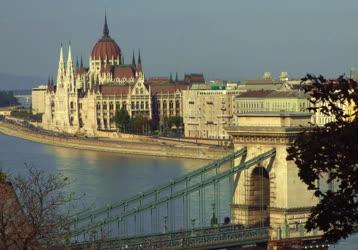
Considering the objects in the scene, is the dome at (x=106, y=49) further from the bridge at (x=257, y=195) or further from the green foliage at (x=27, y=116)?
the bridge at (x=257, y=195)

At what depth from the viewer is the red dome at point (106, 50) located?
8188 cm

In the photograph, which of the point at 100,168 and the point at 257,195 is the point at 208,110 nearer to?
the point at 100,168

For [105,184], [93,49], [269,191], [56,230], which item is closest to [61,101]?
[93,49]

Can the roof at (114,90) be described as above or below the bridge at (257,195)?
above

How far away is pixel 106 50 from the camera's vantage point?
270 feet

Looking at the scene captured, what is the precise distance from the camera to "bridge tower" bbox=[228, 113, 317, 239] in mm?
15297

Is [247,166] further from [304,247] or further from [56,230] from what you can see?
[56,230]

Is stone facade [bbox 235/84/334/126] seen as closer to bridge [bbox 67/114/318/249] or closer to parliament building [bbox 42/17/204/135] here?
parliament building [bbox 42/17/204/135]

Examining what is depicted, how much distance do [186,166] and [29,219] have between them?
3689cm

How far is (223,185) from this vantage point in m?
29.0

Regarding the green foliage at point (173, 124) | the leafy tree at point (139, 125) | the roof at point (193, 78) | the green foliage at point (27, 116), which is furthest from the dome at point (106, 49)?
the leafy tree at point (139, 125)

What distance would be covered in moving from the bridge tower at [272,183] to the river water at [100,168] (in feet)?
9.48

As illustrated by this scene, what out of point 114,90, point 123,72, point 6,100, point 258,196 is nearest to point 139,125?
point 114,90

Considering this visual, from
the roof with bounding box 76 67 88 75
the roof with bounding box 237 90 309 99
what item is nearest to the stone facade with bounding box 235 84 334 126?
the roof with bounding box 237 90 309 99
